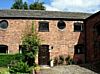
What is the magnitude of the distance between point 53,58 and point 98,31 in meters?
6.56

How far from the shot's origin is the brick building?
118ft

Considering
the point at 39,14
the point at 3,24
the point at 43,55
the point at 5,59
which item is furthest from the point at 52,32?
the point at 5,59

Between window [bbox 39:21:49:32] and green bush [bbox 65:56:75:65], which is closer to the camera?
green bush [bbox 65:56:75:65]

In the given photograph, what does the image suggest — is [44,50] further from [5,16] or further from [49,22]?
[5,16]

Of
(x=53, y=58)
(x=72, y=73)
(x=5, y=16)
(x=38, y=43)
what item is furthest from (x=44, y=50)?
(x=72, y=73)

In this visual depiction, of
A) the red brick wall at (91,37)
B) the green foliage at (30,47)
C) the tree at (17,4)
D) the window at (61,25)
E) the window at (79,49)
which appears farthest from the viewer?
the tree at (17,4)

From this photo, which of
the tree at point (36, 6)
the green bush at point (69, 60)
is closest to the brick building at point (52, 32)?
the green bush at point (69, 60)

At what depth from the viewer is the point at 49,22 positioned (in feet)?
121

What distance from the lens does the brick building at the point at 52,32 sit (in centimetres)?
3606

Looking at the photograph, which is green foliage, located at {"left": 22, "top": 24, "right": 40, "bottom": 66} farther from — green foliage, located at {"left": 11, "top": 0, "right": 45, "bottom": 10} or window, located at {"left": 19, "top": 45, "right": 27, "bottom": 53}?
green foliage, located at {"left": 11, "top": 0, "right": 45, "bottom": 10}

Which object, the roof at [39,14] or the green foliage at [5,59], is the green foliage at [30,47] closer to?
the green foliage at [5,59]

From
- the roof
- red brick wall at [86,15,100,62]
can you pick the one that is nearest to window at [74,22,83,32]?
the roof

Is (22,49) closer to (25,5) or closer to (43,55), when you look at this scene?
(43,55)

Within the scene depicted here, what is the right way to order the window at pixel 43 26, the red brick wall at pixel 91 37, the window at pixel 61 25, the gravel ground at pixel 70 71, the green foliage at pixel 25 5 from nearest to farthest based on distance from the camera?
the gravel ground at pixel 70 71
the red brick wall at pixel 91 37
the window at pixel 43 26
the window at pixel 61 25
the green foliage at pixel 25 5
